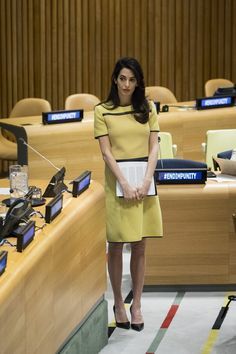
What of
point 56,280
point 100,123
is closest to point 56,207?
point 56,280

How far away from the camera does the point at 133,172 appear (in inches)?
238

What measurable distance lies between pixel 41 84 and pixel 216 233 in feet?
19.8

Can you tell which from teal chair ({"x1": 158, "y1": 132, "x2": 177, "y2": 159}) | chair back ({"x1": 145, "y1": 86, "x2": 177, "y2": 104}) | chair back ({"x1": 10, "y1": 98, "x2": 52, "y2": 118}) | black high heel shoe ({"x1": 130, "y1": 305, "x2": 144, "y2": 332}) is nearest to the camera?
black high heel shoe ({"x1": 130, "y1": 305, "x2": 144, "y2": 332})

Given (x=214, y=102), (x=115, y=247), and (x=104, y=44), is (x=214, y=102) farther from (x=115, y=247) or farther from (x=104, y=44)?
(x=115, y=247)

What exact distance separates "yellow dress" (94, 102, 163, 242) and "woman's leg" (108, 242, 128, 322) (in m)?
0.11

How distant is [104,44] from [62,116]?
3896 mm

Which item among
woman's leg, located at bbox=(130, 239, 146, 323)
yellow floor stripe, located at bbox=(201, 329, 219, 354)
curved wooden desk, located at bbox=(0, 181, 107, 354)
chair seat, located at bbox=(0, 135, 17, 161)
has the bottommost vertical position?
yellow floor stripe, located at bbox=(201, 329, 219, 354)

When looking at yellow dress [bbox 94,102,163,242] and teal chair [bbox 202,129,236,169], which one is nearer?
yellow dress [bbox 94,102,163,242]

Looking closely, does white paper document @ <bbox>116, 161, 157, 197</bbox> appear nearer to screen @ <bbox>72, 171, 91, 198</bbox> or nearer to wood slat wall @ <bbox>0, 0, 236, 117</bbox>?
screen @ <bbox>72, 171, 91, 198</bbox>

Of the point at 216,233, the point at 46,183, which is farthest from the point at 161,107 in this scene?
the point at 46,183

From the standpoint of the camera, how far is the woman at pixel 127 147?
19.6 ft

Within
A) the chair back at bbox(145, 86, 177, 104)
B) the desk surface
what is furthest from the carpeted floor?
the chair back at bbox(145, 86, 177, 104)

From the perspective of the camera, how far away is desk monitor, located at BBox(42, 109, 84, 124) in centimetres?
896

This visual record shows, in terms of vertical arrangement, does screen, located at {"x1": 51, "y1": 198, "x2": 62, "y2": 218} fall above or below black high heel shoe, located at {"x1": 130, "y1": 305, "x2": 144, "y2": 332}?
above
